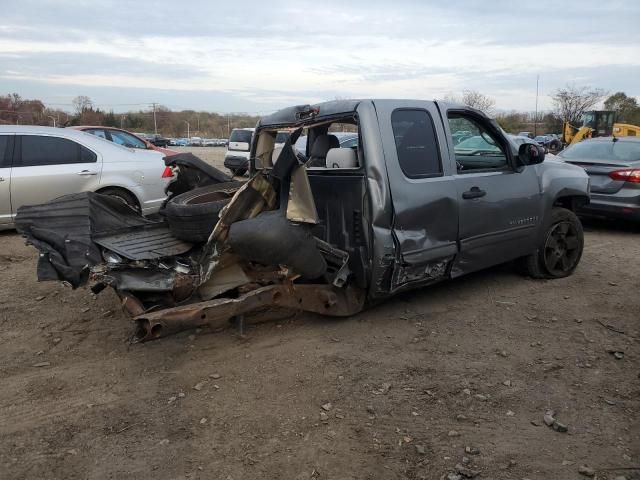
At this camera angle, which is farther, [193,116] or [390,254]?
[193,116]

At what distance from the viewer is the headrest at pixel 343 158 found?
420 cm

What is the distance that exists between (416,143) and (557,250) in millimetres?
2385

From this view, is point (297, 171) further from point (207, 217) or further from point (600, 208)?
point (600, 208)

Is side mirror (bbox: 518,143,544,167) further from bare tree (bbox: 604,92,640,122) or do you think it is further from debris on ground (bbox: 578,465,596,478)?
bare tree (bbox: 604,92,640,122)

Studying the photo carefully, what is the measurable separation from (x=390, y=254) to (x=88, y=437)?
2331mm

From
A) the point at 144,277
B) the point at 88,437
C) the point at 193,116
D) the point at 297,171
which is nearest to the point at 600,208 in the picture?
the point at 297,171

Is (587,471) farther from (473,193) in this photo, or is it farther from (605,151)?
(605,151)

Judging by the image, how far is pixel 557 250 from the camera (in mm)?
5676

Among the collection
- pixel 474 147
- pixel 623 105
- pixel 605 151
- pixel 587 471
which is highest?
pixel 623 105

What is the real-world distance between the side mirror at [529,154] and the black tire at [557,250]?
2.48 ft

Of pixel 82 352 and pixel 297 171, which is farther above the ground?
pixel 297 171

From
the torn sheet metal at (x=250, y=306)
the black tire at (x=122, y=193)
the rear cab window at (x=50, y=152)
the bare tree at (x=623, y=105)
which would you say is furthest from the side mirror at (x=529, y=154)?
the bare tree at (x=623, y=105)

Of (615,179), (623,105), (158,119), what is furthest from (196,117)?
(615,179)

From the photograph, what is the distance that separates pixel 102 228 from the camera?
418 cm
